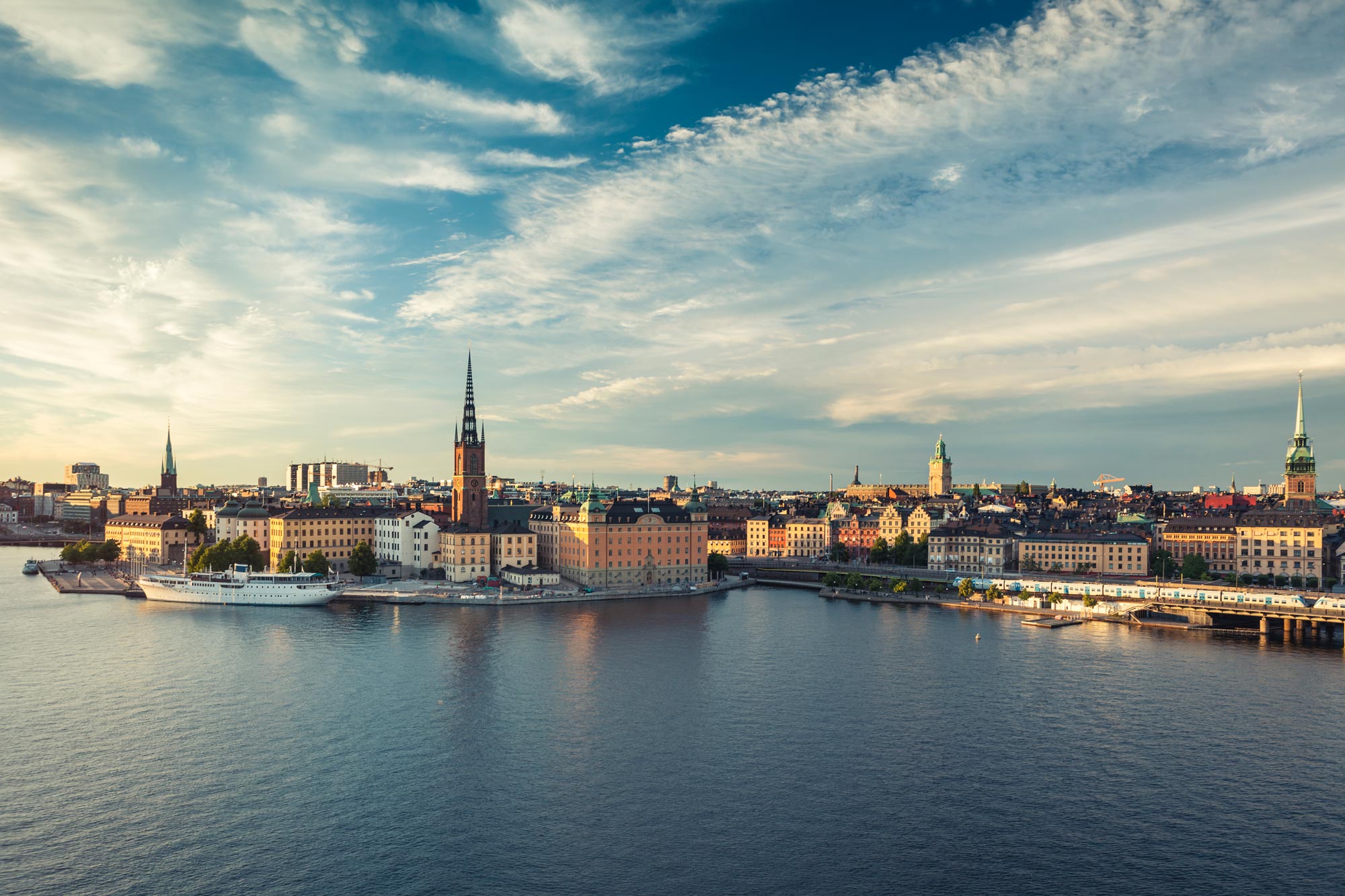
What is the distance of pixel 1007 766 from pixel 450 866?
1911cm

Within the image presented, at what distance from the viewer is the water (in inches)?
985

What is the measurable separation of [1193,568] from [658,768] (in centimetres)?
7111

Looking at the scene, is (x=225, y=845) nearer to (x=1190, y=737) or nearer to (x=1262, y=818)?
(x=1262, y=818)

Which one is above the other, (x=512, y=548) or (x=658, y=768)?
(x=512, y=548)

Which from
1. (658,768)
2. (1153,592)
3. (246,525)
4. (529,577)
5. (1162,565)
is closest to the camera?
(658,768)

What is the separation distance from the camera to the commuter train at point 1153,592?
67.1m

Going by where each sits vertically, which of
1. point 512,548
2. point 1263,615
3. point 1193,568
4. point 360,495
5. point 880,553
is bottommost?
point 1263,615

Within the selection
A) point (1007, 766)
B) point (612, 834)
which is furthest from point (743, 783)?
point (1007, 766)

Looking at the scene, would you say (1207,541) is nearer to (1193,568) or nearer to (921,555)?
(1193,568)

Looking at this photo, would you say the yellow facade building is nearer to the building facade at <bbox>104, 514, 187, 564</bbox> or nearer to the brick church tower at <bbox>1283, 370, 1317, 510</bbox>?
the building facade at <bbox>104, 514, 187, 564</bbox>

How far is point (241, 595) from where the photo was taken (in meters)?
74.6

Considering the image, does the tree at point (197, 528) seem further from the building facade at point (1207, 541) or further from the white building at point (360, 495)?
the building facade at point (1207, 541)

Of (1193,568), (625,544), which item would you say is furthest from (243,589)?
(1193,568)

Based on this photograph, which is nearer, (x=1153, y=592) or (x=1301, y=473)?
(x=1153, y=592)
